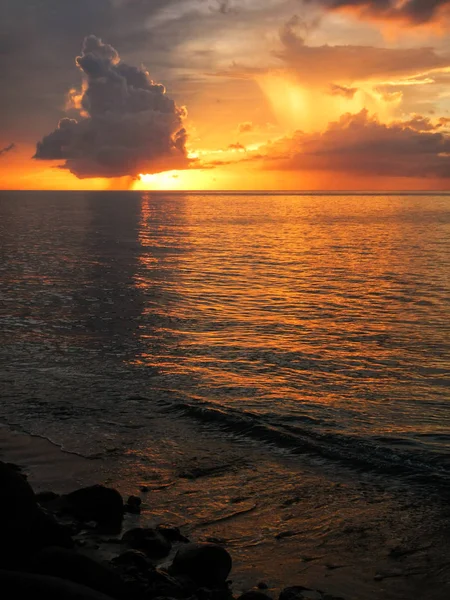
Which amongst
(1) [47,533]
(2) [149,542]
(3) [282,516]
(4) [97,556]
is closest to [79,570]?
(1) [47,533]

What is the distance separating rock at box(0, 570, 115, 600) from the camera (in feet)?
21.6

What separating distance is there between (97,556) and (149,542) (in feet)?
2.87

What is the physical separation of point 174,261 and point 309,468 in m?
44.6

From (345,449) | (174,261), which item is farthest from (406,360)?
(174,261)

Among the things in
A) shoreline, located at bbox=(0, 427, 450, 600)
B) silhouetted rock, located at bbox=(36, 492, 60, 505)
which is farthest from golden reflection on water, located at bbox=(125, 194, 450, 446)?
silhouetted rock, located at bbox=(36, 492, 60, 505)

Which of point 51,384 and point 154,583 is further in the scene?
point 51,384

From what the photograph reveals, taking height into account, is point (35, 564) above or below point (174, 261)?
below

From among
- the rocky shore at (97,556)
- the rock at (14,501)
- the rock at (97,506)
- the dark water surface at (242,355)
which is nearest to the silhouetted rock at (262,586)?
the rocky shore at (97,556)

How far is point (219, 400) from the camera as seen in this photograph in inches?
721

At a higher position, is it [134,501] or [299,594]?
[134,501]

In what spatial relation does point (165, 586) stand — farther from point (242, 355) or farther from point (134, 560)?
point (242, 355)

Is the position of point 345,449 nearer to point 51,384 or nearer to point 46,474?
point 46,474

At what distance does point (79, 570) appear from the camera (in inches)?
305

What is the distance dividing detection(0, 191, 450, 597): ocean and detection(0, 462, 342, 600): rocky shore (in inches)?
75.0
